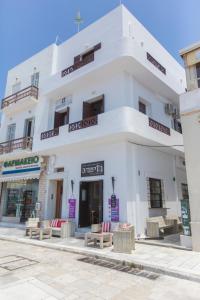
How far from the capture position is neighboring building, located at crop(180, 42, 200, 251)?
802 cm

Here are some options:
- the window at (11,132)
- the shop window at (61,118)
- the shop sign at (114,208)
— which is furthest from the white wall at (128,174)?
the window at (11,132)

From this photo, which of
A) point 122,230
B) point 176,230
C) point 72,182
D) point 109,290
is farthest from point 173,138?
point 109,290

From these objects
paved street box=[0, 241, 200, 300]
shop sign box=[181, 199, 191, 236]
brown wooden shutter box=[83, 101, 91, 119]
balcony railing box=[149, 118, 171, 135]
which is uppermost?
brown wooden shutter box=[83, 101, 91, 119]

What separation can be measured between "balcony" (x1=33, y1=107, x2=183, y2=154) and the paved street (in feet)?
18.4

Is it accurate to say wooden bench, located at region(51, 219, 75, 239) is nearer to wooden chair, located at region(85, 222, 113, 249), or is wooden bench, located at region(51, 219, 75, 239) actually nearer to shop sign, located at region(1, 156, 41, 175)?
Result: wooden chair, located at region(85, 222, 113, 249)

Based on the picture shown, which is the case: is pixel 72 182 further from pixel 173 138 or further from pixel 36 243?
pixel 173 138

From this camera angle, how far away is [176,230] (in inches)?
456

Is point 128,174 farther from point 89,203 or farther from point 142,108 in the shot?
point 142,108

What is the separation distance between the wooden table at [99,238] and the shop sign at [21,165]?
23.1ft

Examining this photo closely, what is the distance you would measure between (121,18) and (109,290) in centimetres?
1231

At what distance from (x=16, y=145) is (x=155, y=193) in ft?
32.3

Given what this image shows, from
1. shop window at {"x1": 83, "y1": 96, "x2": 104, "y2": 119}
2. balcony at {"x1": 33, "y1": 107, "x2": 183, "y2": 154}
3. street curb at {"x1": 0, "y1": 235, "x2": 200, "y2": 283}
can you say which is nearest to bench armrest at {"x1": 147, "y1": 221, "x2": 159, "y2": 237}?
street curb at {"x1": 0, "y1": 235, "x2": 200, "y2": 283}

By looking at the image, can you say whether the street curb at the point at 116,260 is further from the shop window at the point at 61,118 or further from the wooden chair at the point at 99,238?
the shop window at the point at 61,118

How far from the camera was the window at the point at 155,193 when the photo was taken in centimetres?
1180
